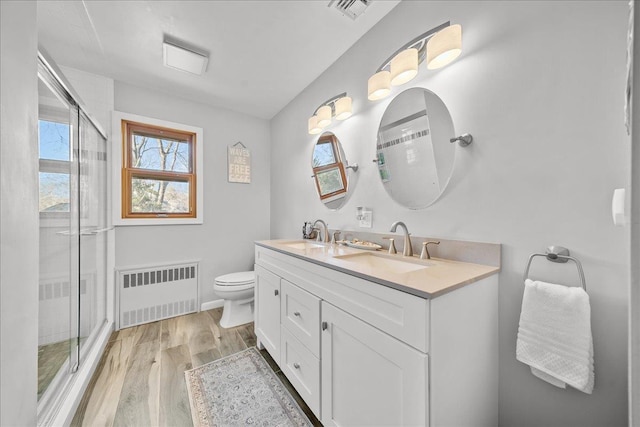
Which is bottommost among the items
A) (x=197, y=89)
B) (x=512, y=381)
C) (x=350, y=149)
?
(x=512, y=381)

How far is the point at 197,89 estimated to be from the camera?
246 centimetres

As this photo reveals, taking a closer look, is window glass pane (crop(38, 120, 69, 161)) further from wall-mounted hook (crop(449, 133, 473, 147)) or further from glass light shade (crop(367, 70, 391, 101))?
wall-mounted hook (crop(449, 133, 473, 147))

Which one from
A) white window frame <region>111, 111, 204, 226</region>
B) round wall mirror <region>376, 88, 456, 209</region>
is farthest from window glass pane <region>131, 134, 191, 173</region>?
round wall mirror <region>376, 88, 456, 209</region>

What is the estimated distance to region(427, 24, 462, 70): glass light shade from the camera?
3.76ft

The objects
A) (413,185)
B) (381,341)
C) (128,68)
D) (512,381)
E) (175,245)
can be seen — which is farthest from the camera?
(175,245)

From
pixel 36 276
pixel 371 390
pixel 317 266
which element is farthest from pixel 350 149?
pixel 36 276

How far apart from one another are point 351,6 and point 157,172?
7.80 ft

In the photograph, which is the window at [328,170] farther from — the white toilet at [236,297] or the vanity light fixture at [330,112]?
the white toilet at [236,297]

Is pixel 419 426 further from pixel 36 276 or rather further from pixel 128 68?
pixel 128 68

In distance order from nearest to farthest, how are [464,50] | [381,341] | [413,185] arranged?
[381,341] < [464,50] < [413,185]

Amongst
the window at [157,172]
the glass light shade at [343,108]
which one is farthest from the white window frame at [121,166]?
the glass light shade at [343,108]

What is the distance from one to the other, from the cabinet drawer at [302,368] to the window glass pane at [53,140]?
1.68 m

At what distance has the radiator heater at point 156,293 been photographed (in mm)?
2311

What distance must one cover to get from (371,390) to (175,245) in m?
2.46
